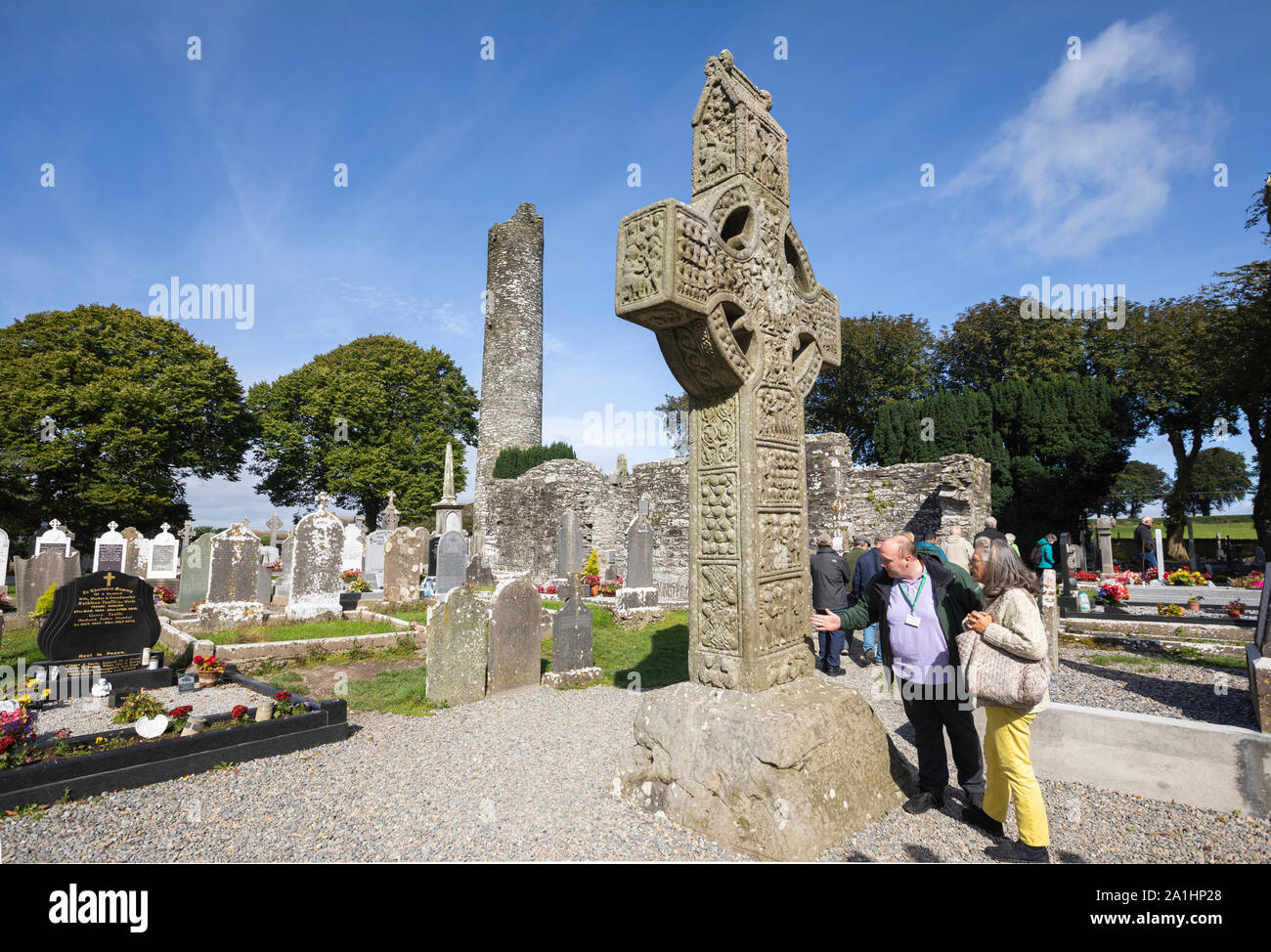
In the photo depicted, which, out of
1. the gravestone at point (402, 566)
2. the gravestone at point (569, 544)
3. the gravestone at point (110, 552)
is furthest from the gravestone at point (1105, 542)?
the gravestone at point (110, 552)

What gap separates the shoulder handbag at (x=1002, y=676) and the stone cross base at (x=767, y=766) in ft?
2.48

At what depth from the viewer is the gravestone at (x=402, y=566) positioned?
1380cm

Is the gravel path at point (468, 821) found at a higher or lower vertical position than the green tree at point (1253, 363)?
lower

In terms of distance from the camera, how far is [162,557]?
1806 cm

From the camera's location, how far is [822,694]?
3402mm

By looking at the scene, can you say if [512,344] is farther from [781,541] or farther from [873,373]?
[781,541]

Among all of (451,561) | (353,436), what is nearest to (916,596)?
(451,561)

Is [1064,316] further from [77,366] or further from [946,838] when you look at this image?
[77,366]

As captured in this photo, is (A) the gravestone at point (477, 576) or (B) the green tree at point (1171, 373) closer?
(A) the gravestone at point (477, 576)

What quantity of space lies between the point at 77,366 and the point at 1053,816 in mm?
31771

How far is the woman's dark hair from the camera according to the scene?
296 cm

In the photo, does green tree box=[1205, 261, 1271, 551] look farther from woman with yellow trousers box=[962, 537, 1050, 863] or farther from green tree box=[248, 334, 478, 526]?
green tree box=[248, 334, 478, 526]

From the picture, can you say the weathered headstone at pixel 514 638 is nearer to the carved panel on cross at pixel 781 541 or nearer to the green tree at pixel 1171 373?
the carved panel on cross at pixel 781 541

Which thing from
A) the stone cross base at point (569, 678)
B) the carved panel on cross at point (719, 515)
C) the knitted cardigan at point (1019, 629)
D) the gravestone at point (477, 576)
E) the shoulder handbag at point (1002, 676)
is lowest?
the stone cross base at point (569, 678)
